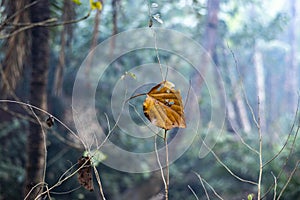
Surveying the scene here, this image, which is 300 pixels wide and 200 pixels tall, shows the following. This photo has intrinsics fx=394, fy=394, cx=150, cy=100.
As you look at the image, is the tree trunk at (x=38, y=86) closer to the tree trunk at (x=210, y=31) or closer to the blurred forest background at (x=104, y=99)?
the blurred forest background at (x=104, y=99)

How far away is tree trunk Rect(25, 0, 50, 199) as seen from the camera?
2.49 metres

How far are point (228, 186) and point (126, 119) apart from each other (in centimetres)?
146

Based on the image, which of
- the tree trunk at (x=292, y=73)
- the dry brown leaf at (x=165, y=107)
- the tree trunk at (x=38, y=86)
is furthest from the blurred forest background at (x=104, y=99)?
the tree trunk at (x=292, y=73)

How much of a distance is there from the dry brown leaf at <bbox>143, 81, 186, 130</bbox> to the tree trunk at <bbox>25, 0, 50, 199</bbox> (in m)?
1.73

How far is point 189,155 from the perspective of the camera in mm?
5438

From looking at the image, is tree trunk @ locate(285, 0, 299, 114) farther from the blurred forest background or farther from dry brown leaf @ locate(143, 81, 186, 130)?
dry brown leaf @ locate(143, 81, 186, 130)

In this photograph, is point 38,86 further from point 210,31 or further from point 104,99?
point 210,31

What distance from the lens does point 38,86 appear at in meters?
2.61

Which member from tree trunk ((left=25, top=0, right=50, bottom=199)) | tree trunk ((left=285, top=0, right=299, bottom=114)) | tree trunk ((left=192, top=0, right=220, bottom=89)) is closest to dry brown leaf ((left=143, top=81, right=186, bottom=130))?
tree trunk ((left=25, top=0, right=50, bottom=199))

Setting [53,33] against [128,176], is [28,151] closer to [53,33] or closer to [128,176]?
[53,33]

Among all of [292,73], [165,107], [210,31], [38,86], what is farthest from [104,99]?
[292,73]

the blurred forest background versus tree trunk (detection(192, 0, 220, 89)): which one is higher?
tree trunk (detection(192, 0, 220, 89))

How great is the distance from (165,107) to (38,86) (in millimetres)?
1822

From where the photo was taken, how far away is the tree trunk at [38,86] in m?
2.49
